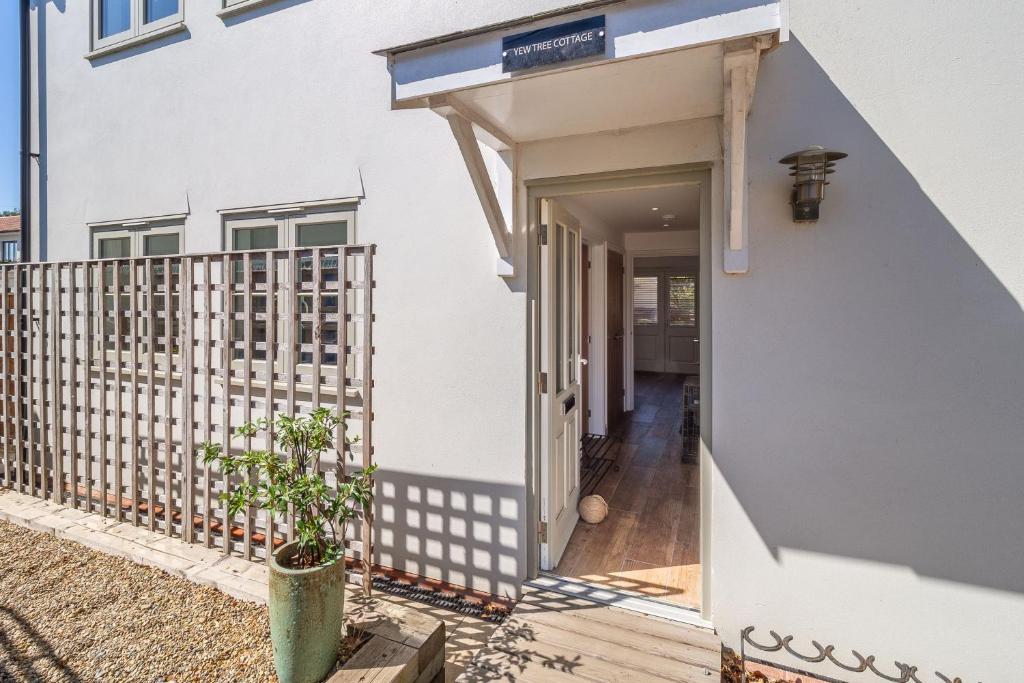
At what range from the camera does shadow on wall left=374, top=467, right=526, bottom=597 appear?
2859 millimetres

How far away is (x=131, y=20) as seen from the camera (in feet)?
14.4

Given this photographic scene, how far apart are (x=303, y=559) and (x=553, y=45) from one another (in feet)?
7.81

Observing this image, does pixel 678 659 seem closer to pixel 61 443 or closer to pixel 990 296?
pixel 990 296

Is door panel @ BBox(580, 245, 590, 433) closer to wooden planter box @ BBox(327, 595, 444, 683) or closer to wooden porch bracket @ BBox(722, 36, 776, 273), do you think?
wooden porch bracket @ BBox(722, 36, 776, 273)

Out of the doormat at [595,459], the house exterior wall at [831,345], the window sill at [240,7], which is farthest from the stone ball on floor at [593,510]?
the window sill at [240,7]

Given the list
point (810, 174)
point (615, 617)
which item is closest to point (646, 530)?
point (615, 617)

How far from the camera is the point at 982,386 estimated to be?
6.74ft

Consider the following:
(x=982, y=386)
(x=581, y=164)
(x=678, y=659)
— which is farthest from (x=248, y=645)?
(x=982, y=386)

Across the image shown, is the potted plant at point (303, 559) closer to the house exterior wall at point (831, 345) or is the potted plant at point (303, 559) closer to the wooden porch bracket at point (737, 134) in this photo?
the house exterior wall at point (831, 345)

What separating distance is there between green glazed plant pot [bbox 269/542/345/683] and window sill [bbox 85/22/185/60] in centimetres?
443

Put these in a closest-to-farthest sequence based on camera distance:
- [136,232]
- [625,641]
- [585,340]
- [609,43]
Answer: [609,43] < [625,641] < [136,232] < [585,340]

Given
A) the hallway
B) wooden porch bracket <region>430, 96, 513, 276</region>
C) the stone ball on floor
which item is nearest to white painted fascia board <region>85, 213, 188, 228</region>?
wooden porch bracket <region>430, 96, 513, 276</region>

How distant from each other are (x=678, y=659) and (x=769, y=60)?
2.81 meters

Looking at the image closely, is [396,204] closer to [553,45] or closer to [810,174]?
[553,45]
